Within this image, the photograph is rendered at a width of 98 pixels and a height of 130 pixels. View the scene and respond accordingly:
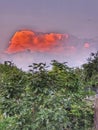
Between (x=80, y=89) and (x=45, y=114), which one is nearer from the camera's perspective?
(x=45, y=114)

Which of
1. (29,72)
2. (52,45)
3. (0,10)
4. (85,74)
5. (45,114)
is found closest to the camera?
(45,114)

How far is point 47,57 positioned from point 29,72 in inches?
116

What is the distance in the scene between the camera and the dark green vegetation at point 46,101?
13.8ft

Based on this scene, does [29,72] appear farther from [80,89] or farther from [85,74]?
[85,74]

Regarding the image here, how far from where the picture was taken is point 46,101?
421 cm

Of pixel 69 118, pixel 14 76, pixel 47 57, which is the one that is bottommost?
pixel 69 118

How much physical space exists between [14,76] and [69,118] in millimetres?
980

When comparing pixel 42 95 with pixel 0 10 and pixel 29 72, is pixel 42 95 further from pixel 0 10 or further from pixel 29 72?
pixel 0 10

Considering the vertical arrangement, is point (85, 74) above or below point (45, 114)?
above

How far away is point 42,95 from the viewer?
4273 mm

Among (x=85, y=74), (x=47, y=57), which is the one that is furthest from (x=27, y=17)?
(x=85, y=74)

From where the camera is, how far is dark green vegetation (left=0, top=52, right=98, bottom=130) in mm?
4191

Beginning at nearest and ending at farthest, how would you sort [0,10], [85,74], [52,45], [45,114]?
[45,114], [0,10], [52,45], [85,74]

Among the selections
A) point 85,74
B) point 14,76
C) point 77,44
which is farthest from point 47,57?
→ point 14,76
